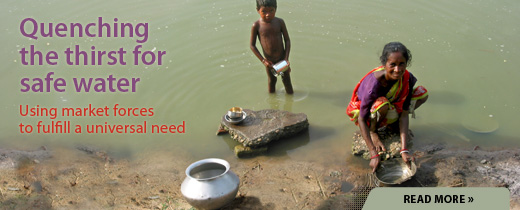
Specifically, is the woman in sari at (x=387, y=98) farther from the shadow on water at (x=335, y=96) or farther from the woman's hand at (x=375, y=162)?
the shadow on water at (x=335, y=96)

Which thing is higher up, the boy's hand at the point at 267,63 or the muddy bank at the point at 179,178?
the boy's hand at the point at 267,63

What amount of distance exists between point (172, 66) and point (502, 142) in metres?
3.96

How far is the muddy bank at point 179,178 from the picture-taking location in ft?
13.3

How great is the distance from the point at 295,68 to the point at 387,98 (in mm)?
2189

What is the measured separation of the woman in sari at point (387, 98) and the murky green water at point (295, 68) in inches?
23.4

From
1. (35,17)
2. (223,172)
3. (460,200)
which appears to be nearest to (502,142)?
(460,200)

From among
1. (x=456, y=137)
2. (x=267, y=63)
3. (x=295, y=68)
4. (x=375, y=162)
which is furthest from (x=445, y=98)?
(x=267, y=63)

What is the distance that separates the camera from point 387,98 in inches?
169

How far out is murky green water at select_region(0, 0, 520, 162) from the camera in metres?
5.25

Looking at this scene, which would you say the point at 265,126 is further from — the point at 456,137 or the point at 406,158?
the point at 456,137

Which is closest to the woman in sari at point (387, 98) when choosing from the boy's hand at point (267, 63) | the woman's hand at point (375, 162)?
the woman's hand at point (375, 162)

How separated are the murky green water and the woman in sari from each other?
594mm

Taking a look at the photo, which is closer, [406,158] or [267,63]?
[406,158]

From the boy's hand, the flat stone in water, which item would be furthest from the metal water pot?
the boy's hand
